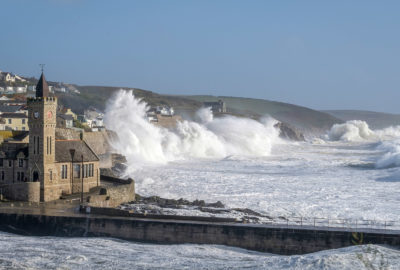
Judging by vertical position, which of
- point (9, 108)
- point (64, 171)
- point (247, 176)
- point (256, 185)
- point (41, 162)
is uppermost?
point (9, 108)

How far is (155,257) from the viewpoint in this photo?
20.7 m

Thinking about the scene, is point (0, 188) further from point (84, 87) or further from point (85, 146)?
point (84, 87)

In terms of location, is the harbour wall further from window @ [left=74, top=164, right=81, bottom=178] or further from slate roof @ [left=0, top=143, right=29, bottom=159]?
window @ [left=74, top=164, right=81, bottom=178]

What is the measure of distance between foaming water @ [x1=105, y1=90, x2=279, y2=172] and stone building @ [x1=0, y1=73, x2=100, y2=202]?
20.3m

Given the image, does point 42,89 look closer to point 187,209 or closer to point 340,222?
point 187,209

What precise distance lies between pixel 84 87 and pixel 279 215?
141678mm

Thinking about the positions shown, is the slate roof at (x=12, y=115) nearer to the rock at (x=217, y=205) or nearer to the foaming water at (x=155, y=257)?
the rock at (x=217, y=205)

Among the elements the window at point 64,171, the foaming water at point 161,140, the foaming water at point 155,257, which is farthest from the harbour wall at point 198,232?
the foaming water at point 161,140

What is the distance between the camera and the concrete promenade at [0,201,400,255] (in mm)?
21859

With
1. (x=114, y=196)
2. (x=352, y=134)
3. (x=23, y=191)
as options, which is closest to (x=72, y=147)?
(x=114, y=196)

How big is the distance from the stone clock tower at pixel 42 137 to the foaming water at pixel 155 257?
5653mm

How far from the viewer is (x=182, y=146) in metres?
77.4

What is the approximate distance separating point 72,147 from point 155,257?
12910 millimetres

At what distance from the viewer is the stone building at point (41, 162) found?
28.9 m
